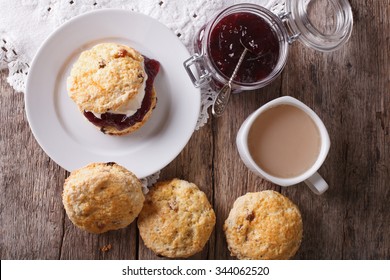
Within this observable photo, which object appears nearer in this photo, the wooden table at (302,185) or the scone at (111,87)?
the scone at (111,87)

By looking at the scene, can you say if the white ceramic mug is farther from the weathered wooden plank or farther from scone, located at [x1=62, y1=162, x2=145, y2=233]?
the weathered wooden plank

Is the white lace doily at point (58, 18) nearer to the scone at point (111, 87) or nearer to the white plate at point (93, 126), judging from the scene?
the white plate at point (93, 126)

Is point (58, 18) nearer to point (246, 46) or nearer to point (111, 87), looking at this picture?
point (111, 87)

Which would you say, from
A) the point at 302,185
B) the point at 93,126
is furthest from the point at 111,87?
the point at 302,185

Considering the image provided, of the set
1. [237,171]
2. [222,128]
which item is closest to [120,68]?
[222,128]

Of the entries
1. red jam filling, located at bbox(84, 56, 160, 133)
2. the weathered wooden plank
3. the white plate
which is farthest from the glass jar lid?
the weathered wooden plank

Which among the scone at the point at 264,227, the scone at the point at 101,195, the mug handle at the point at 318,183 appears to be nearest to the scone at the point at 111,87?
the scone at the point at 101,195

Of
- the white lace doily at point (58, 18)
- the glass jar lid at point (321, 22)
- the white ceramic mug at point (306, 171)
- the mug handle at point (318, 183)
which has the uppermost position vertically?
the white lace doily at point (58, 18)
